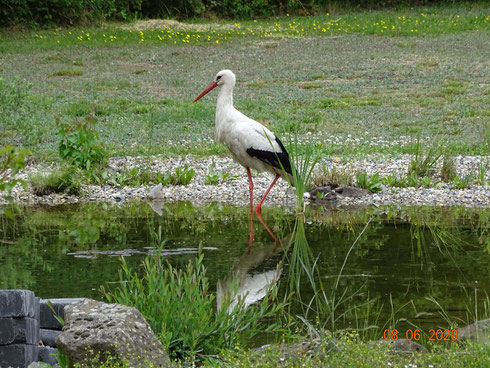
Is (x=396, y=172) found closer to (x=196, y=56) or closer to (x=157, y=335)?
(x=157, y=335)

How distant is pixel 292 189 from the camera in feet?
34.5

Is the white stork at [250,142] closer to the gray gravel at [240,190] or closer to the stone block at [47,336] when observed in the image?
the gray gravel at [240,190]

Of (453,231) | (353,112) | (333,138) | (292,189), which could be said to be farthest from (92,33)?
(453,231)

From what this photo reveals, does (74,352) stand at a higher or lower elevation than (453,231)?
higher

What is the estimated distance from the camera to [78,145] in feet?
35.4

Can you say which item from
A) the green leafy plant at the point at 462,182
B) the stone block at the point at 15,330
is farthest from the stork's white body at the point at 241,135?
the stone block at the point at 15,330

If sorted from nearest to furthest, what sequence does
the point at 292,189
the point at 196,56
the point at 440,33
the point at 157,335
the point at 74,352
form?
the point at 74,352 → the point at 157,335 → the point at 292,189 → the point at 196,56 → the point at 440,33

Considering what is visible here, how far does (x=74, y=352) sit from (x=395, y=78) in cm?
1483

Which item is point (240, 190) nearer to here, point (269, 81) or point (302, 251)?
point (302, 251)

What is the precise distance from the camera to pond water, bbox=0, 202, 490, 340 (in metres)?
6.02

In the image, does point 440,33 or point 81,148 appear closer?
point 81,148

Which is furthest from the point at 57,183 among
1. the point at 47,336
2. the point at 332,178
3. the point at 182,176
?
the point at 47,336
